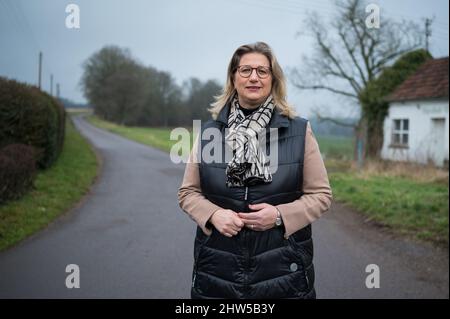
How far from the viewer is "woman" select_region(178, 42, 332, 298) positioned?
73.6 inches

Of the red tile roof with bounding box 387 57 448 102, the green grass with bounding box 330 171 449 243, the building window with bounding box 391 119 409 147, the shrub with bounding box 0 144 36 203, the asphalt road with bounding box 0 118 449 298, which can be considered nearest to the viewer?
the shrub with bounding box 0 144 36 203

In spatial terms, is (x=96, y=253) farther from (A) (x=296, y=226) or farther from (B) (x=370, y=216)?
(B) (x=370, y=216)

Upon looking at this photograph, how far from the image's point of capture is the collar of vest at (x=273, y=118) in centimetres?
191

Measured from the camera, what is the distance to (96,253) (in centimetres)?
516

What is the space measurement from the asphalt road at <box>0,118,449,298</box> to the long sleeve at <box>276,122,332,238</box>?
246 centimetres

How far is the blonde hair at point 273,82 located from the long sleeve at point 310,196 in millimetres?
180

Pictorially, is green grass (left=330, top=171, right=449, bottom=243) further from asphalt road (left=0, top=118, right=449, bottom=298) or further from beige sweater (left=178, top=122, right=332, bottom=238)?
beige sweater (left=178, top=122, right=332, bottom=238)

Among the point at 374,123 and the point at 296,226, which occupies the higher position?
the point at 374,123

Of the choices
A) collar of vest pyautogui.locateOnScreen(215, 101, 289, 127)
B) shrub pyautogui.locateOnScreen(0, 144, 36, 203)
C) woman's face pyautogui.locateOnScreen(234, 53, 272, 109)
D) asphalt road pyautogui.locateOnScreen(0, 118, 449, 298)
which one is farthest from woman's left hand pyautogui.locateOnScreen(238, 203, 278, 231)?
shrub pyautogui.locateOnScreen(0, 144, 36, 203)

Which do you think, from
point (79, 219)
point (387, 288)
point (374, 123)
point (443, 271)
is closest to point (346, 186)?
point (443, 271)

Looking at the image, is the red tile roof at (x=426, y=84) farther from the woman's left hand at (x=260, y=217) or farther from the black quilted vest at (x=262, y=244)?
the woman's left hand at (x=260, y=217)

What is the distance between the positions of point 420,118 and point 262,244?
17.1m

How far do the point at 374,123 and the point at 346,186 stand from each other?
10.5 meters

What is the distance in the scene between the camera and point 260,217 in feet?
6.02
